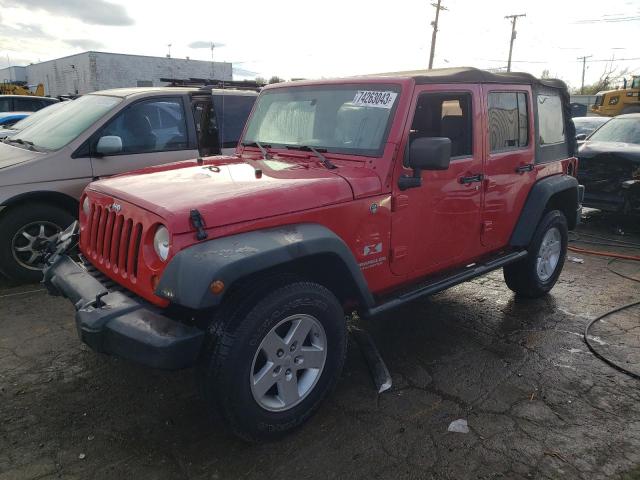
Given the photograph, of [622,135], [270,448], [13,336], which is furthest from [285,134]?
[622,135]

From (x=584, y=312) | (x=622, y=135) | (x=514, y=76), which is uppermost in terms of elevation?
(x=514, y=76)

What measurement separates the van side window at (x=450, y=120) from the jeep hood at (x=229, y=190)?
3.44 ft

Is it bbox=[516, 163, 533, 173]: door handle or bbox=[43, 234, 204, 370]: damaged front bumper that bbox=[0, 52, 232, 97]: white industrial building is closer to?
bbox=[516, 163, 533, 173]: door handle

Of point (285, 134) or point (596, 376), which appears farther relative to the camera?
point (285, 134)

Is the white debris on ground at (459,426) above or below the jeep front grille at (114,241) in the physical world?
below

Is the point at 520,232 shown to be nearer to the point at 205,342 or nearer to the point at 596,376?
the point at 596,376

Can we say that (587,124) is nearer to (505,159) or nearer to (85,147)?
(505,159)

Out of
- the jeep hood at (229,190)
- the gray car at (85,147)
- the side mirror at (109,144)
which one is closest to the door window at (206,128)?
the gray car at (85,147)

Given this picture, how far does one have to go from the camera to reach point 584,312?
459 cm

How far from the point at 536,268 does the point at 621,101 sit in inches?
770

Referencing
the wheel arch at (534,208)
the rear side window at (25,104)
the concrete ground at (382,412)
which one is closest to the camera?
the concrete ground at (382,412)

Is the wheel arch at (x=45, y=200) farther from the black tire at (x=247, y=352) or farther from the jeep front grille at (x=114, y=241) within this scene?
the black tire at (x=247, y=352)

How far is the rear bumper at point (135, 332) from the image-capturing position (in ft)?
7.47

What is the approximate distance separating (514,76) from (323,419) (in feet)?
10.3
